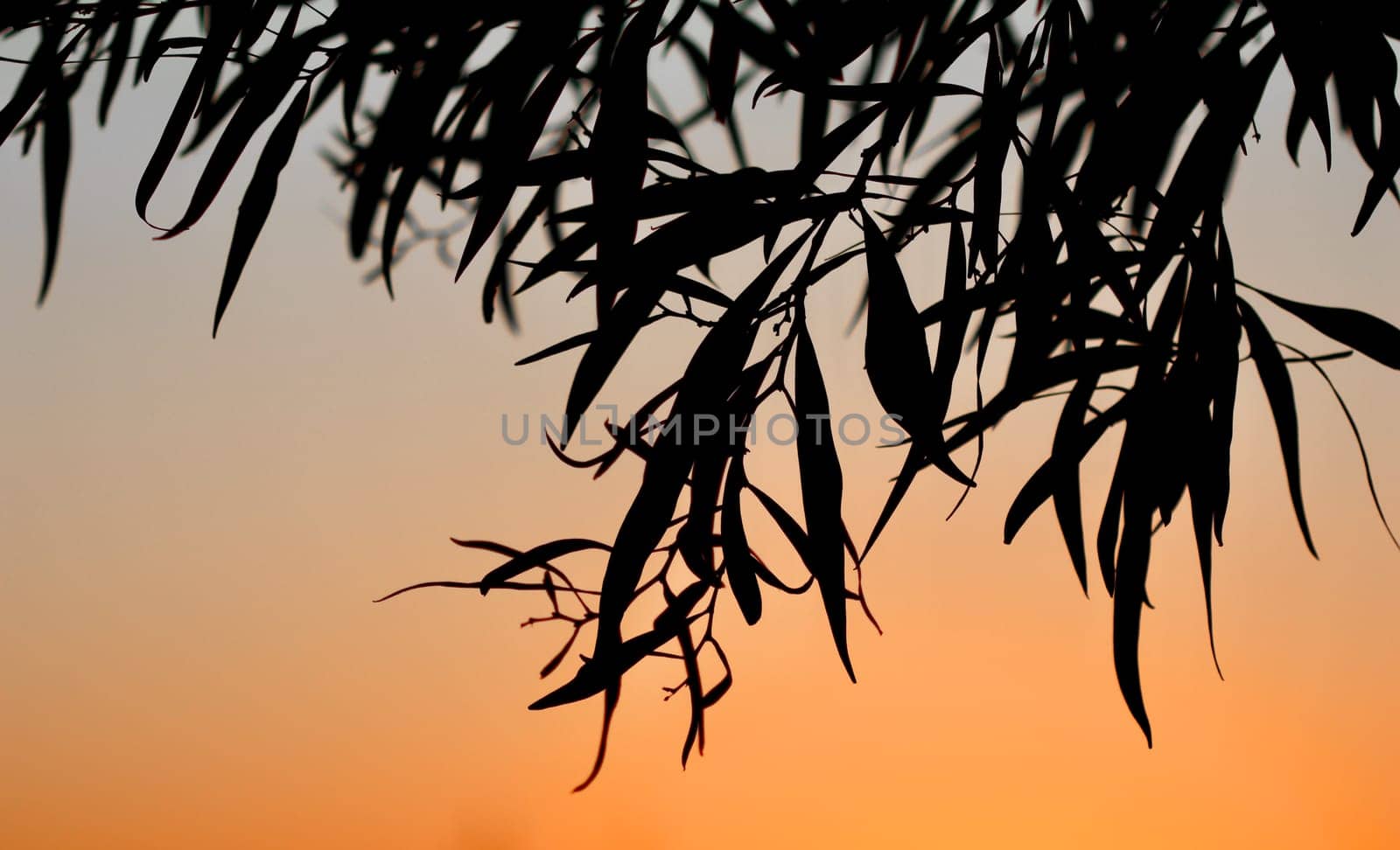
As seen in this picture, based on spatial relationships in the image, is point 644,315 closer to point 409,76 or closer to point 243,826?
point 409,76

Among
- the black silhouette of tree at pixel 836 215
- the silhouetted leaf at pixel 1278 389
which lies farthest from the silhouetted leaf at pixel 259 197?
the silhouetted leaf at pixel 1278 389

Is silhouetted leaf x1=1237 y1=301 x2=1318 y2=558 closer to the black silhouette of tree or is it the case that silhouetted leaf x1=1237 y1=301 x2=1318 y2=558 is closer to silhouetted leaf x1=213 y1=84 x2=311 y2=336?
the black silhouette of tree

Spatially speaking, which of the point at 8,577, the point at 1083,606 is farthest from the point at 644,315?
the point at 8,577

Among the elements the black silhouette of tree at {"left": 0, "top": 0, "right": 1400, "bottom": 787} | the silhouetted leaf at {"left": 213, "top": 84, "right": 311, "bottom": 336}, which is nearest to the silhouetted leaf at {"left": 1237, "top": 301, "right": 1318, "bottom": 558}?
the black silhouette of tree at {"left": 0, "top": 0, "right": 1400, "bottom": 787}

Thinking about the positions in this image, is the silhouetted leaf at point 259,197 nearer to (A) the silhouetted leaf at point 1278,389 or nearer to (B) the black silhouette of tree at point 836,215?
(B) the black silhouette of tree at point 836,215

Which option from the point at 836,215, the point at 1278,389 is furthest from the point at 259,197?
the point at 1278,389

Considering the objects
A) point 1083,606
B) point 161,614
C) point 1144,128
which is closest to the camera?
point 1144,128

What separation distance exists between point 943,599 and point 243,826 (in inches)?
33.6

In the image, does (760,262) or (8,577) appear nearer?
(760,262)

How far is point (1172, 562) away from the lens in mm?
1071

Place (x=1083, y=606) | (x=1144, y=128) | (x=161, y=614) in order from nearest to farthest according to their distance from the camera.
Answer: (x=1144, y=128)
(x=1083, y=606)
(x=161, y=614)

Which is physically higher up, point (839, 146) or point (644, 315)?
point (839, 146)

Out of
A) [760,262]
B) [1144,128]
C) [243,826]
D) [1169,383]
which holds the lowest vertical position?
[243,826]

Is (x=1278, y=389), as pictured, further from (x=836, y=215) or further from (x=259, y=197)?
(x=259, y=197)
